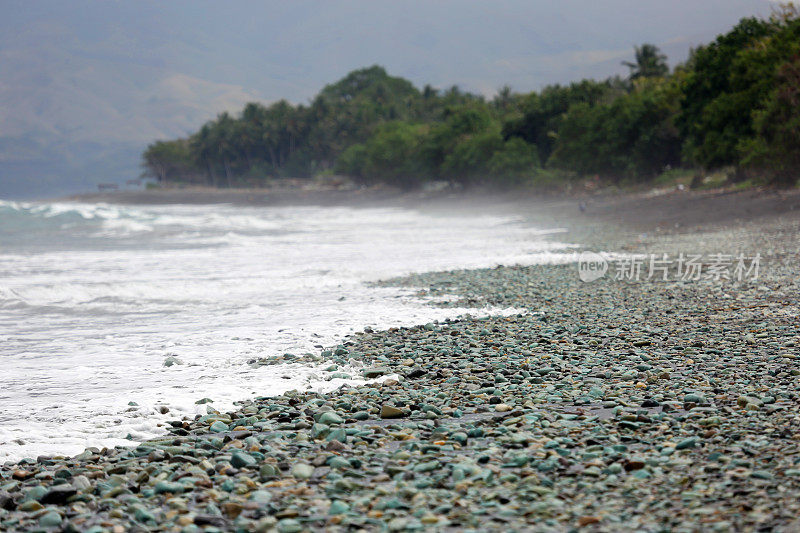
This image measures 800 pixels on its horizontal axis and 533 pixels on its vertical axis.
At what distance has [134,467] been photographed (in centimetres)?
520

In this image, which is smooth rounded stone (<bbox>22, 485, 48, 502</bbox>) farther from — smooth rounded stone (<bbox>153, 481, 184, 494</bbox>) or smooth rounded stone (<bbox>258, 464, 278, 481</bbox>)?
smooth rounded stone (<bbox>258, 464, 278, 481</bbox>)

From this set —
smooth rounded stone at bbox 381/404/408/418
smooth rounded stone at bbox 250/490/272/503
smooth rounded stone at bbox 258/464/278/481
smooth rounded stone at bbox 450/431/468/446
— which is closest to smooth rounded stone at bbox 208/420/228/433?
smooth rounded stone at bbox 258/464/278/481

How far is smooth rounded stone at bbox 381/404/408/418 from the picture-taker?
6211 mm

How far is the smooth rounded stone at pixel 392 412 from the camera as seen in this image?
6211 mm

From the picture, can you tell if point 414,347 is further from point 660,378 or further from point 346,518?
point 346,518

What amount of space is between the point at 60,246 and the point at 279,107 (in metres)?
115

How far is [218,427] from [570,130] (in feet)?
180

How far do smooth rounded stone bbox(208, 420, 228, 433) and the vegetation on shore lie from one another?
2808 cm

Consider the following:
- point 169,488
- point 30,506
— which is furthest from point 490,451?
point 30,506

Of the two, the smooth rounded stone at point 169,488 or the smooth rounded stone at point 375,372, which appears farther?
the smooth rounded stone at point 375,372

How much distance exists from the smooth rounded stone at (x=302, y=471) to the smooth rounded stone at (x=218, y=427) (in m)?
1.26

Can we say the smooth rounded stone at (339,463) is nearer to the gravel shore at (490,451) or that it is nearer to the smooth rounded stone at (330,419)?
the gravel shore at (490,451)

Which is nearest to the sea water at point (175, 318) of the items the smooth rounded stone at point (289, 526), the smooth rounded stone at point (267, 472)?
the smooth rounded stone at point (267, 472)

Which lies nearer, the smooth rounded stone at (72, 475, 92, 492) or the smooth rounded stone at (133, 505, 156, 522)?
the smooth rounded stone at (133, 505, 156, 522)
